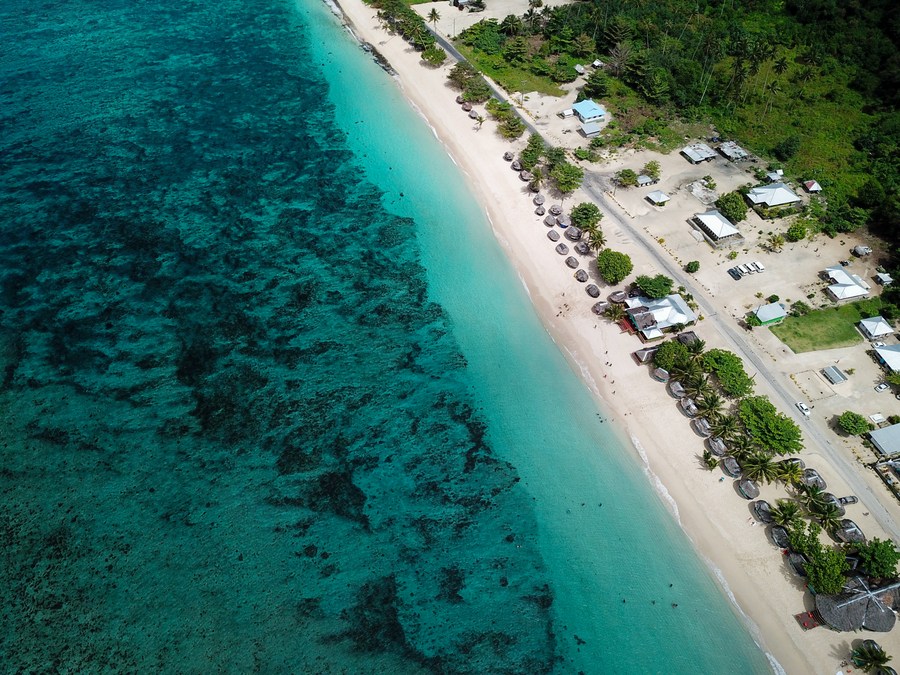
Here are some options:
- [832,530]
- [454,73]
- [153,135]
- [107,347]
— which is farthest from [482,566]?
[153,135]

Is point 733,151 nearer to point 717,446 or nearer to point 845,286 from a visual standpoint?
point 845,286

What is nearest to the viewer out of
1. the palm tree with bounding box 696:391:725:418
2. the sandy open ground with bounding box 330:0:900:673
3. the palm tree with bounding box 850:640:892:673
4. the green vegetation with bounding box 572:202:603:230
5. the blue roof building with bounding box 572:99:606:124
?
the palm tree with bounding box 850:640:892:673

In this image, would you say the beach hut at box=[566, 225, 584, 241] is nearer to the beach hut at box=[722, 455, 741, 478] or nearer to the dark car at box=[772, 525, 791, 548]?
the beach hut at box=[722, 455, 741, 478]

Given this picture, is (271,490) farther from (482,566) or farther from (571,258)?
(571,258)

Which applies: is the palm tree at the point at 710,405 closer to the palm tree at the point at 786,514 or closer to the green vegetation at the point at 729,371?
the green vegetation at the point at 729,371

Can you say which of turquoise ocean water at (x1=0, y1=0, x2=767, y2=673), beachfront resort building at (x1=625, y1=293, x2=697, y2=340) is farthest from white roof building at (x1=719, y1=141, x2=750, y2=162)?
turquoise ocean water at (x1=0, y1=0, x2=767, y2=673)

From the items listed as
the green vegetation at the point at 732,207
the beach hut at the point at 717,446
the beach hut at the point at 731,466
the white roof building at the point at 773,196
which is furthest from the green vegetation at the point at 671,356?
the white roof building at the point at 773,196
